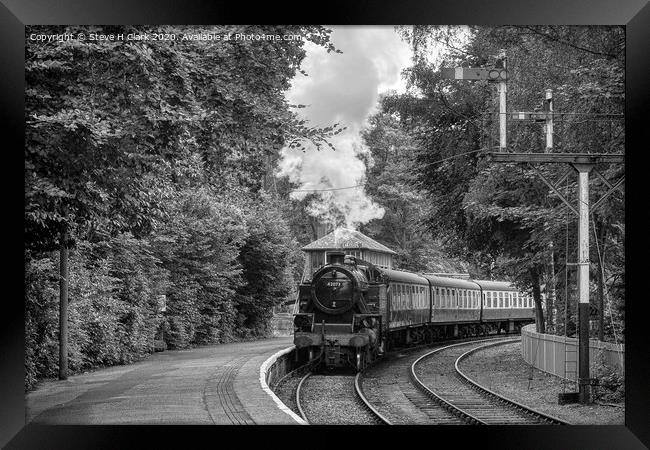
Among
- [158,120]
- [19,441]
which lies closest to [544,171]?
[158,120]

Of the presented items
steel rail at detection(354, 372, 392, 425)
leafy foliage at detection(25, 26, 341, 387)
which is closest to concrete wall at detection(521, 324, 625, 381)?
steel rail at detection(354, 372, 392, 425)

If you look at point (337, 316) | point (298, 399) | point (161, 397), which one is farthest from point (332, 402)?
point (337, 316)

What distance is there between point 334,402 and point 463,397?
97.8 inches

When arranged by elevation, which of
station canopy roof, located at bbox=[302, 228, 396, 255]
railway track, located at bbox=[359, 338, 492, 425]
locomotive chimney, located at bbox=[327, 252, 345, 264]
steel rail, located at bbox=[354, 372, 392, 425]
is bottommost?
railway track, located at bbox=[359, 338, 492, 425]

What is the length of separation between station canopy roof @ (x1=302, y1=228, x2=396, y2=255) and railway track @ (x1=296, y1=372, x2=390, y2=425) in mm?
3213

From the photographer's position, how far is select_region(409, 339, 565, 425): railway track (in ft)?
41.5

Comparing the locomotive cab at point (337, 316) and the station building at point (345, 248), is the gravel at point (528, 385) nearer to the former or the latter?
the locomotive cab at point (337, 316)

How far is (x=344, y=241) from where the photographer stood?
2012 centimetres

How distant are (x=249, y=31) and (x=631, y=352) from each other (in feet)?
21.8

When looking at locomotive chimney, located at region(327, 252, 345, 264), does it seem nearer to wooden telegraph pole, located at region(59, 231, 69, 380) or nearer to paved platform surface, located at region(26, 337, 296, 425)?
paved platform surface, located at region(26, 337, 296, 425)

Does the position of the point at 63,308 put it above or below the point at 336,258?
below

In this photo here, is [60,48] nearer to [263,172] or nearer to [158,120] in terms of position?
[158,120]

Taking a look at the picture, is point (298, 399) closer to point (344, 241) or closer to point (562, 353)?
point (562, 353)
